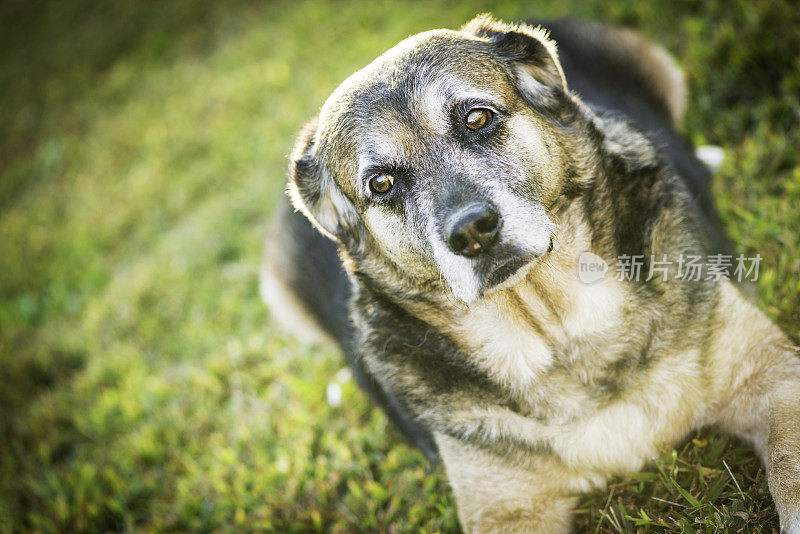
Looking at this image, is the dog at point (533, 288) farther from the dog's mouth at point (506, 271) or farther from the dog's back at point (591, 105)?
the dog's back at point (591, 105)

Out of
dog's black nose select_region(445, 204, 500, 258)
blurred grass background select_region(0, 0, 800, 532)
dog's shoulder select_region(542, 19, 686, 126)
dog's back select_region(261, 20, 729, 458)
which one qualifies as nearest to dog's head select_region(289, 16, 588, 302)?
dog's black nose select_region(445, 204, 500, 258)

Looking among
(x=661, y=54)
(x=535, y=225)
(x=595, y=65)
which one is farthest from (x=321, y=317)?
(x=661, y=54)

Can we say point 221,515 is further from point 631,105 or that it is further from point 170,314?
point 631,105

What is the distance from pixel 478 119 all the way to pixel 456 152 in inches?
7.3

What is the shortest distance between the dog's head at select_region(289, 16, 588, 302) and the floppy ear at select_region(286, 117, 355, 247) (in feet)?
0.20

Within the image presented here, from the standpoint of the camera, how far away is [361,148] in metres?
2.59

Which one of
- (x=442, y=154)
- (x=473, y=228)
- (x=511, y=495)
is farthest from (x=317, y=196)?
(x=511, y=495)

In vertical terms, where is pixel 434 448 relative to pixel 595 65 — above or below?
below

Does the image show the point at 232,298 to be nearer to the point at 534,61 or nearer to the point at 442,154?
the point at 442,154

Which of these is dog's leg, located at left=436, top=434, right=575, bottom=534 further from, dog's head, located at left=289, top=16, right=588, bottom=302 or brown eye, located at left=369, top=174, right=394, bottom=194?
brown eye, located at left=369, top=174, right=394, bottom=194

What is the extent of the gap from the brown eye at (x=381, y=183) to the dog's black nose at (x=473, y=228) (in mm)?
457

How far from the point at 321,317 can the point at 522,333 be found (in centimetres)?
196

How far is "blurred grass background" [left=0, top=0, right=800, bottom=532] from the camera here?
321 centimetres

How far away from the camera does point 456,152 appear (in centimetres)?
246
